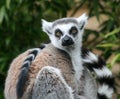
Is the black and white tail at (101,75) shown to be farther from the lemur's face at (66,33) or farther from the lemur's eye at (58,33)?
the lemur's eye at (58,33)

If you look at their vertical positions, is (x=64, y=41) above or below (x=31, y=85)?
above

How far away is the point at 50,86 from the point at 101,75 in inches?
24.1

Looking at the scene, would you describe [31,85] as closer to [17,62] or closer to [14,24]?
[17,62]

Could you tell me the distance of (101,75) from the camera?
5430mm

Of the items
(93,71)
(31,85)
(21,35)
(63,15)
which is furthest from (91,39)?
(31,85)

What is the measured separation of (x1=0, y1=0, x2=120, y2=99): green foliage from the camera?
7398 millimetres

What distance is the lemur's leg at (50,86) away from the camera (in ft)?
16.6

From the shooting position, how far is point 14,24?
7.70 metres

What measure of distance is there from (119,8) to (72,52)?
214 centimetres

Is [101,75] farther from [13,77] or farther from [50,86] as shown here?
[13,77]

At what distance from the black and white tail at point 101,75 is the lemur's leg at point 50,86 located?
406 mm

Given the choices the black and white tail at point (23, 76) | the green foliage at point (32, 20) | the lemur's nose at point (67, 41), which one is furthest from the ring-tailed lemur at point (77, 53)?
the green foliage at point (32, 20)

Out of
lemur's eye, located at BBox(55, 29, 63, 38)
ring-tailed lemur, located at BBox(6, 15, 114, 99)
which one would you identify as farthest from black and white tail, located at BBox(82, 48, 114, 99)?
lemur's eye, located at BBox(55, 29, 63, 38)

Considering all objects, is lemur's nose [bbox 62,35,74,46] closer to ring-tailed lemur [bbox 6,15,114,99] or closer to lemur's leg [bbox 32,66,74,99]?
ring-tailed lemur [bbox 6,15,114,99]
